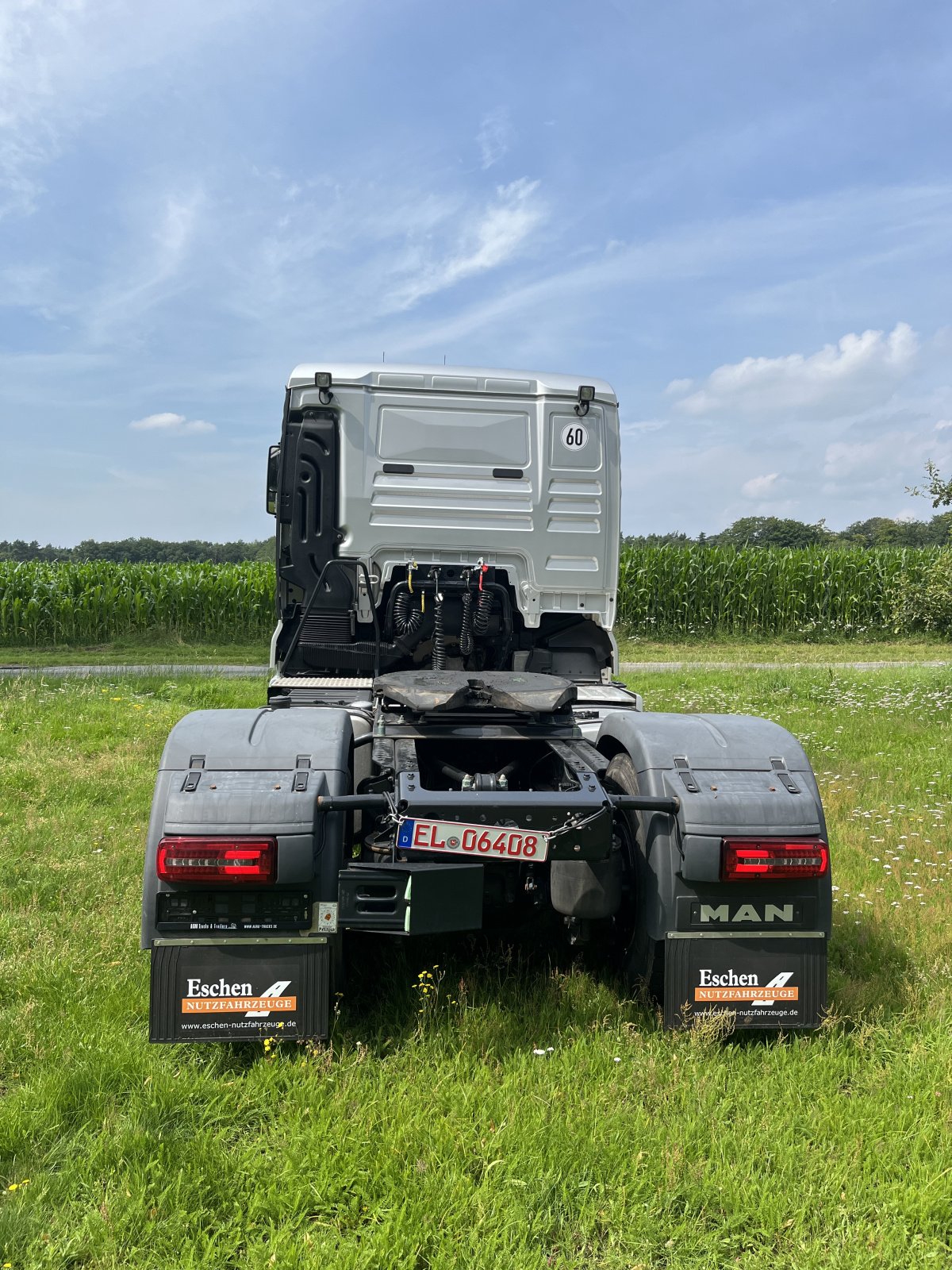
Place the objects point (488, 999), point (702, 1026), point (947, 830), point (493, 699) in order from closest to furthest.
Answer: point (702, 1026) < point (488, 999) < point (493, 699) < point (947, 830)

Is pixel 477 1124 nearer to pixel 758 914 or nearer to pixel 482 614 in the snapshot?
pixel 758 914

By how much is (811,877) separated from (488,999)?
1.19 m

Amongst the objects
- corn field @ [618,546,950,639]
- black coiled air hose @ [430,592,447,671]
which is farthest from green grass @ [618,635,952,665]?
black coiled air hose @ [430,592,447,671]

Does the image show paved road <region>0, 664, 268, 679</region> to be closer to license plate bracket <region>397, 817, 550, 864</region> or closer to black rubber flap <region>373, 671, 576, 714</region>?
black rubber flap <region>373, 671, 576, 714</region>

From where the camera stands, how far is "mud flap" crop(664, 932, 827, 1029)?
314 cm

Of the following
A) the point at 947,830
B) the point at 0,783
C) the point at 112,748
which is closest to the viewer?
the point at 947,830

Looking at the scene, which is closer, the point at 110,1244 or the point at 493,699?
the point at 110,1244

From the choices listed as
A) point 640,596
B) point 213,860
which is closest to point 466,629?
point 213,860

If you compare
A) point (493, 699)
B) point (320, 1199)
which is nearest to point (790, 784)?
point (493, 699)

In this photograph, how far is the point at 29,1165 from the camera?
2543mm

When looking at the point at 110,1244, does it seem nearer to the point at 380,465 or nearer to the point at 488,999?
the point at 488,999

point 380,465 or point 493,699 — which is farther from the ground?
point 380,465

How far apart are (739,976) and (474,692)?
1545 mm

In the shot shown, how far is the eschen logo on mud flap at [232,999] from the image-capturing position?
2998 millimetres
